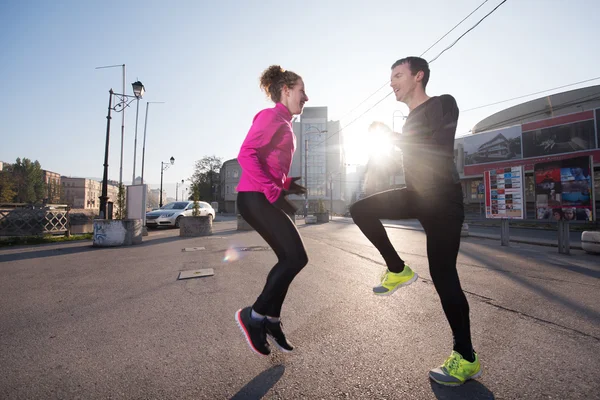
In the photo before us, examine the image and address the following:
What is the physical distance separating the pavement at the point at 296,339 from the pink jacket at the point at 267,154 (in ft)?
3.94

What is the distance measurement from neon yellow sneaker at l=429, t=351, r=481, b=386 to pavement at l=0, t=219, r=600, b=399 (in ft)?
0.17

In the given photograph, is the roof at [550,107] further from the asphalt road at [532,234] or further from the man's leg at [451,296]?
the man's leg at [451,296]

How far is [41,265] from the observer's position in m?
6.35

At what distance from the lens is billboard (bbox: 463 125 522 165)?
39.0 meters

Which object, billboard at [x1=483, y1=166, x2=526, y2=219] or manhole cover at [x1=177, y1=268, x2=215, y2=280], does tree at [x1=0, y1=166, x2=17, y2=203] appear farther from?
billboard at [x1=483, y1=166, x2=526, y2=219]

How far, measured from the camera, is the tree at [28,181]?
76500mm

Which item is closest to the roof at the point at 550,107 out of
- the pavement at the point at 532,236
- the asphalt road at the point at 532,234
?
the asphalt road at the point at 532,234

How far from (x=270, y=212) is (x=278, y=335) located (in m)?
0.87

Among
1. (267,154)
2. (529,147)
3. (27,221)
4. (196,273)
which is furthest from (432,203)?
(529,147)

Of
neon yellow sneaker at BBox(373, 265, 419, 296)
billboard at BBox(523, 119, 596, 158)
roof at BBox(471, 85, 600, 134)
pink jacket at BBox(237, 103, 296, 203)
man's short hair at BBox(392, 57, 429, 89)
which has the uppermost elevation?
roof at BBox(471, 85, 600, 134)

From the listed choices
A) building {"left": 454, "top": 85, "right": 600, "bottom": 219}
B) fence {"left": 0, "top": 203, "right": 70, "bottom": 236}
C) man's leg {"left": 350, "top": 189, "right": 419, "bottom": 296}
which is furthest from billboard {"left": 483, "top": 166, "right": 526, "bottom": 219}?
building {"left": 454, "top": 85, "right": 600, "bottom": 219}

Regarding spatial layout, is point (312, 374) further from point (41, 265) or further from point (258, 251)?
point (41, 265)

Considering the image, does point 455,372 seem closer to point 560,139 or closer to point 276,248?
point 276,248

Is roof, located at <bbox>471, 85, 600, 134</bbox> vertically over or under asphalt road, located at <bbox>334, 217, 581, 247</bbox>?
over
